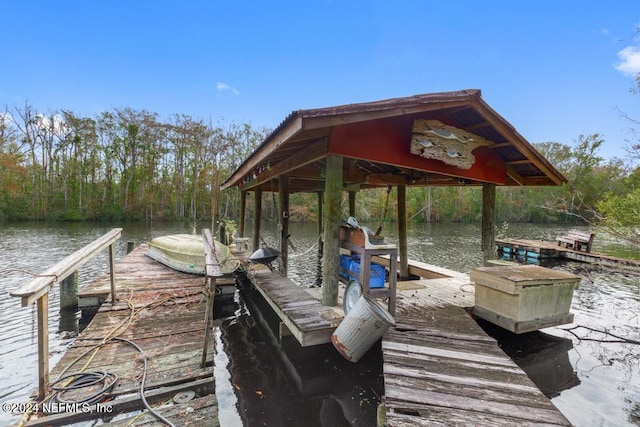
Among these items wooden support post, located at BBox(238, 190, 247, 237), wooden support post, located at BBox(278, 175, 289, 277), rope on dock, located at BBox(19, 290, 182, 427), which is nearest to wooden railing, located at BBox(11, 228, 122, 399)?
rope on dock, located at BBox(19, 290, 182, 427)

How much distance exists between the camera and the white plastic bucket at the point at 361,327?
3.13m

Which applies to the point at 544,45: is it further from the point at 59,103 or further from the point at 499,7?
the point at 59,103

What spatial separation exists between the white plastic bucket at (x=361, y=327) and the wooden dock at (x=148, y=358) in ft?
4.78

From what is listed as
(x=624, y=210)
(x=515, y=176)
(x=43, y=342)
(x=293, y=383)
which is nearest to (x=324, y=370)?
(x=293, y=383)

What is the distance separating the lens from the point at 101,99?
24.5 meters

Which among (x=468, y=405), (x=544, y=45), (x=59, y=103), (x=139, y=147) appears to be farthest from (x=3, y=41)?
(x=544, y=45)

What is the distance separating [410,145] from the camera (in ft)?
14.0

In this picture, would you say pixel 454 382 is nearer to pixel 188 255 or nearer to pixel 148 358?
pixel 148 358

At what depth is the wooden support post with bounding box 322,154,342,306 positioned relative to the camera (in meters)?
3.95

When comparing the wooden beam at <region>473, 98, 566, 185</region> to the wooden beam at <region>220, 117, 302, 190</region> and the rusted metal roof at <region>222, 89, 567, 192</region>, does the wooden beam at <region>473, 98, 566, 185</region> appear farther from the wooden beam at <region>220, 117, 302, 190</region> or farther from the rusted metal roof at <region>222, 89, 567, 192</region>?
the wooden beam at <region>220, 117, 302, 190</region>

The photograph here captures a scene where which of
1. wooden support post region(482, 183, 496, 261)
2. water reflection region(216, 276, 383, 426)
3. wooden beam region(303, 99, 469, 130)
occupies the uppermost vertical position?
wooden beam region(303, 99, 469, 130)

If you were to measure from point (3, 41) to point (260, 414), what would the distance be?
24421 mm

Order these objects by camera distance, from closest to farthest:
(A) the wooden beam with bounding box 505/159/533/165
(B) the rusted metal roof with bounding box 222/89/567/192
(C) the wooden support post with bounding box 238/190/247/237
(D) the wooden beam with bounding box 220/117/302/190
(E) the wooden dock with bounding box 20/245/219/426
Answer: (E) the wooden dock with bounding box 20/245/219/426 → (D) the wooden beam with bounding box 220/117/302/190 → (B) the rusted metal roof with bounding box 222/89/567/192 → (A) the wooden beam with bounding box 505/159/533/165 → (C) the wooden support post with bounding box 238/190/247/237

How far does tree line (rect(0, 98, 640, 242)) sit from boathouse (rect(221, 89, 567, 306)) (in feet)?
53.9
